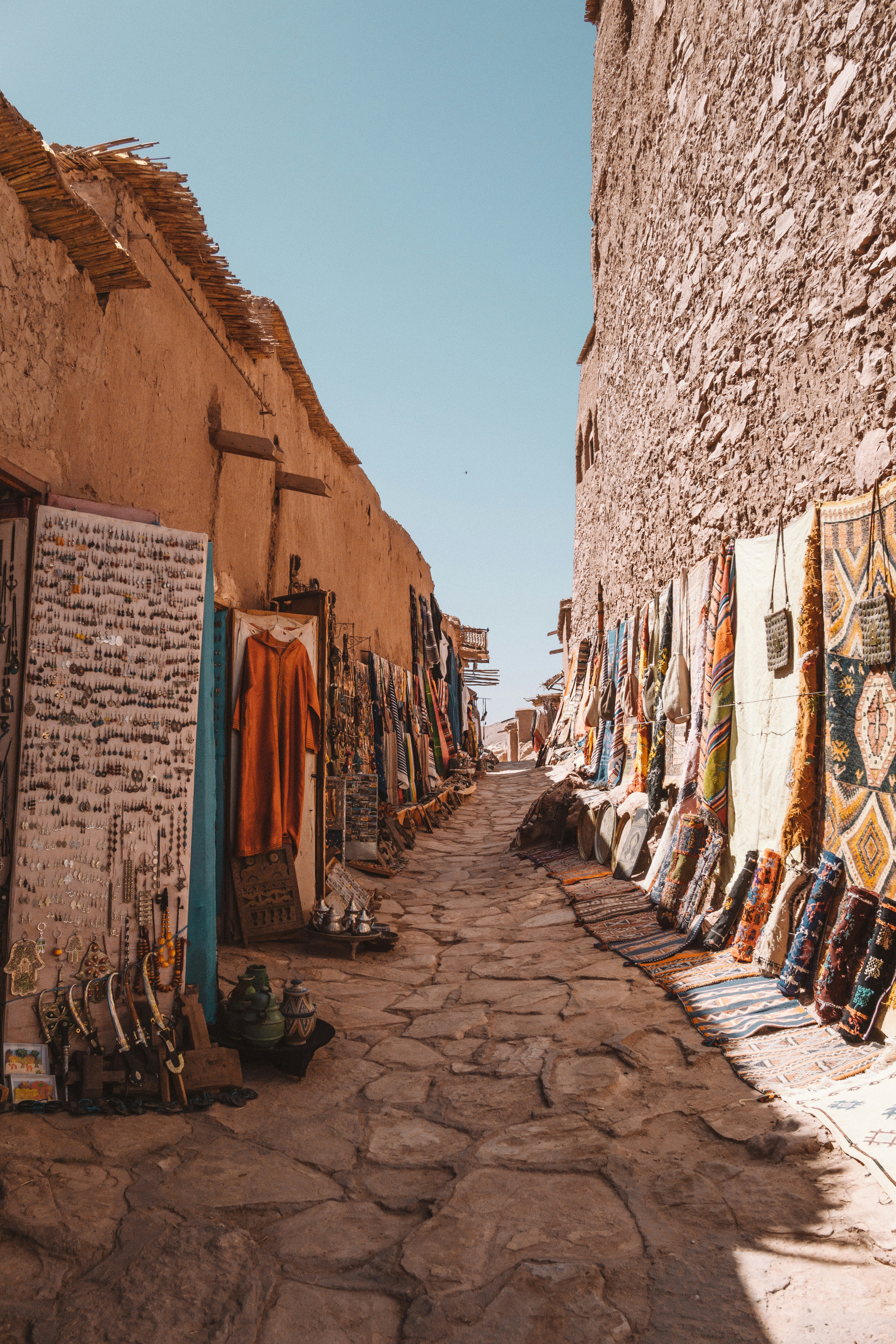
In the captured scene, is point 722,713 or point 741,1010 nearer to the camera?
point 741,1010

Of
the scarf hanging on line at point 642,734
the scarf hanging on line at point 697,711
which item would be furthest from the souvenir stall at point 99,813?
the scarf hanging on line at point 642,734

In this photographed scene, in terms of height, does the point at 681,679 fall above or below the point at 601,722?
above

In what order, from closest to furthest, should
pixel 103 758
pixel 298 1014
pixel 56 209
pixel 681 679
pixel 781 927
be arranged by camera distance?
pixel 56 209
pixel 103 758
pixel 298 1014
pixel 781 927
pixel 681 679

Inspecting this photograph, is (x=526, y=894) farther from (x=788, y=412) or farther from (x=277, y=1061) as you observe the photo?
(x=788, y=412)

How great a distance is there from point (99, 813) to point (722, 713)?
3.23 meters

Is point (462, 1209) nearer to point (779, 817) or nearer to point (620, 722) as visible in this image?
point (779, 817)

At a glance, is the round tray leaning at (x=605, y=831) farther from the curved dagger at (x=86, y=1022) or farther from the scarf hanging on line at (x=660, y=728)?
the curved dagger at (x=86, y=1022)

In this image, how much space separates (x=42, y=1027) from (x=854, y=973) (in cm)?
290

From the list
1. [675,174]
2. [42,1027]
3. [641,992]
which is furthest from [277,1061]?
[675,174]

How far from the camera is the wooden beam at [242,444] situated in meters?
4.47

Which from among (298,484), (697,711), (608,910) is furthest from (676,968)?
(298,484)

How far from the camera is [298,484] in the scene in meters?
5.64

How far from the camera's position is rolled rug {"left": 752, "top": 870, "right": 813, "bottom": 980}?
3596 millimetres

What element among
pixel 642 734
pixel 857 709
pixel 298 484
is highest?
pixel 298 484
